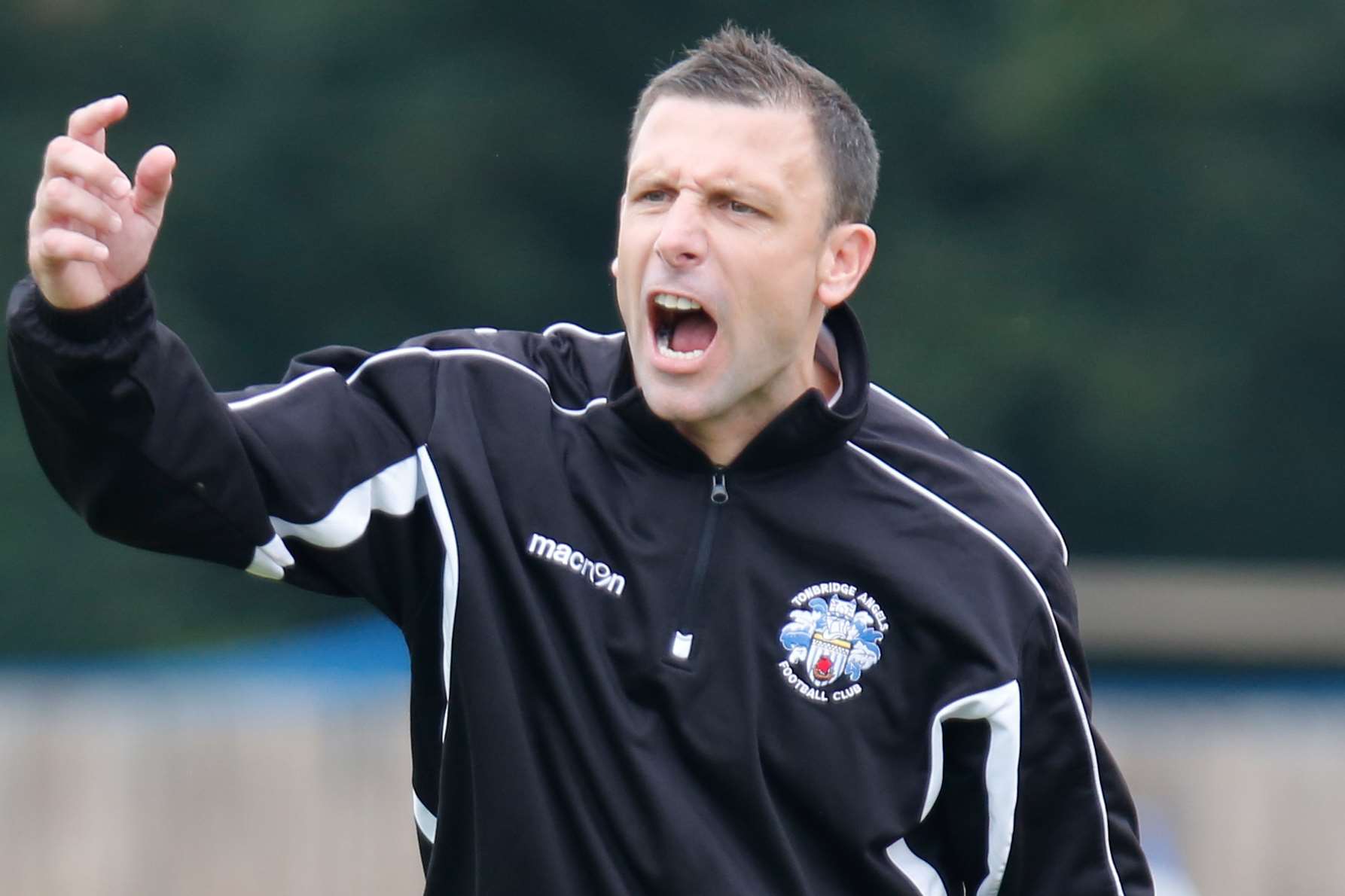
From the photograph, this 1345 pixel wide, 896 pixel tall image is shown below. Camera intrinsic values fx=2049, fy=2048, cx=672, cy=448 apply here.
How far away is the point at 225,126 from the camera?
9648 mm

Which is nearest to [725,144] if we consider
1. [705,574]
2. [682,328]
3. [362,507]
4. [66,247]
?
[682,328]

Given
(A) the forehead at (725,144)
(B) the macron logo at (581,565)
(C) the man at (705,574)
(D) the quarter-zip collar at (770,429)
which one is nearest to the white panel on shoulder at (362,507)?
(C) the man at (705,574)

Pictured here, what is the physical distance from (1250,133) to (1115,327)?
3.56 feet

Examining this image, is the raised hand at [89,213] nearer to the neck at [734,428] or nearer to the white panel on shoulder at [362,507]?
the white panel on shoulder at [362,507]

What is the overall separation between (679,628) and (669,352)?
14.4 inches

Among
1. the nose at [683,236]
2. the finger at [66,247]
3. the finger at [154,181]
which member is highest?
the nose at [683,236]

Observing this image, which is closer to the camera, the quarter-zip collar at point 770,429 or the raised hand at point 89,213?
the raised hand at point 89,213

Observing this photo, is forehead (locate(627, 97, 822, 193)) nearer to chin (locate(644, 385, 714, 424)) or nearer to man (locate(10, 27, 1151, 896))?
man (locate(10, 27, 1151, 896))

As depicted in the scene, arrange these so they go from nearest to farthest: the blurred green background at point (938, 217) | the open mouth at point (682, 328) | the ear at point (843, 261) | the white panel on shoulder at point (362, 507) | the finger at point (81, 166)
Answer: the finger at point (81, 166), the white panel on shoulder at point (362, 507), the open mouth at point (682, 328), the ear at point (843, 261), the blurred green background at point (938, 217)

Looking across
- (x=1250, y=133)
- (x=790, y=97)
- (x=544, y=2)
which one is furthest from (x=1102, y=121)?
(x=790, y=97)

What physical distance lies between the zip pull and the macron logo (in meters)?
0.16

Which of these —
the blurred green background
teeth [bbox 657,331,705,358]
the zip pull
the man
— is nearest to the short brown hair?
the man

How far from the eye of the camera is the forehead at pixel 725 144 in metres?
2.69

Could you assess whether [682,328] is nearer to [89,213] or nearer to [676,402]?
[676,402]
